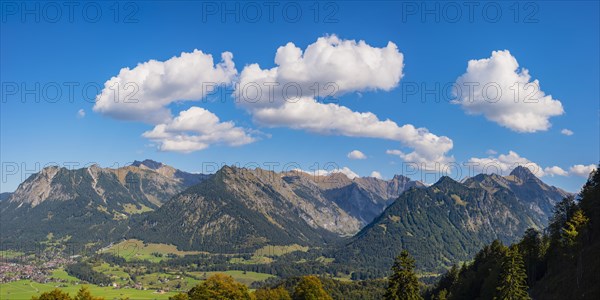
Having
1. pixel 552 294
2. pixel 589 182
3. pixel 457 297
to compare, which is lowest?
pixel 457 297

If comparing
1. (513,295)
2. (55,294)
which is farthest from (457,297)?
(55,294)

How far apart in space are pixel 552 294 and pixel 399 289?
139ft

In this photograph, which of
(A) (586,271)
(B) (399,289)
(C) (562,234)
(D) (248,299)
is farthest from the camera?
(D) (248,299)

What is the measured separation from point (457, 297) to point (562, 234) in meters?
32.8

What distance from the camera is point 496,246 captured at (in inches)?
5027

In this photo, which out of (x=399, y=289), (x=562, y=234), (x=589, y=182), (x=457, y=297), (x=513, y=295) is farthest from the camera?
(x=589, y=182)

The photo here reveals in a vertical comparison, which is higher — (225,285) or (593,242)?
(593,242)

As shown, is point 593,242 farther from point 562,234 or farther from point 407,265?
point 407,265

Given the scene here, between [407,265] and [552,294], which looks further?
[552,294]

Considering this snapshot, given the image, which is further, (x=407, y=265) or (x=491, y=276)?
(x=491, y=276)

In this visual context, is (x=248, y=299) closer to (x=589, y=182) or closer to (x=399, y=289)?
(x=399, y=289)

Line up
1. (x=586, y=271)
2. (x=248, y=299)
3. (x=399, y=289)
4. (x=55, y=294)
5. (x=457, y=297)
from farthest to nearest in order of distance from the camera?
(x=457, y=297)
(x=248, y=299)
(x=55, y=294)
(x=586, y=271)
(x=399, y=289)

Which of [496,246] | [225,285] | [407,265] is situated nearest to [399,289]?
[407,265]

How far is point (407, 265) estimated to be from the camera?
65.4 m
